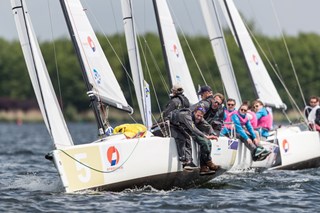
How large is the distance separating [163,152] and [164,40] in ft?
17.4

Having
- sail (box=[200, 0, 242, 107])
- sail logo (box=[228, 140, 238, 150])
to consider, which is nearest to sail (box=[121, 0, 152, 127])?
sail logo (box=[228, 140, 238, 150])

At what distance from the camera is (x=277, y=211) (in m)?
11.4

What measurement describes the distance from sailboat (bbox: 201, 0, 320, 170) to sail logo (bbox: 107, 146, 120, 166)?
4.87 m

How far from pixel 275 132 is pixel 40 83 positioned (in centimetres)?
670

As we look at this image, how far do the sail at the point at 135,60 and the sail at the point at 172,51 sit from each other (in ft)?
6.52

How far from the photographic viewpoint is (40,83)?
12680mm

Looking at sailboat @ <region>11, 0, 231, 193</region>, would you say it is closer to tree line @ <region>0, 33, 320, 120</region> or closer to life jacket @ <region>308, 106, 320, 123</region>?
life jacket @ <region>308, 106, 320, 123</region>

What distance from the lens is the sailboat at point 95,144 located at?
12.2 meters

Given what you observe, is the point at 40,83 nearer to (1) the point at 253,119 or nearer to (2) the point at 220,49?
(1) the point at 253,119

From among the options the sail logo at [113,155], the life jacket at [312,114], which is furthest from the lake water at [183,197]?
the life jacket at [312,114]

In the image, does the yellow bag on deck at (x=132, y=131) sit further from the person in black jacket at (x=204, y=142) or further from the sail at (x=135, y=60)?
the sail at (x=135, y=60)

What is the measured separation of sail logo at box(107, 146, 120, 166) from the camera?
492 inches

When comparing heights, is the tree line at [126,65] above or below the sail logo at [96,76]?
above

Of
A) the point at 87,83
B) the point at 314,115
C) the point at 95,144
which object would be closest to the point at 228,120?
the point at 87,83
